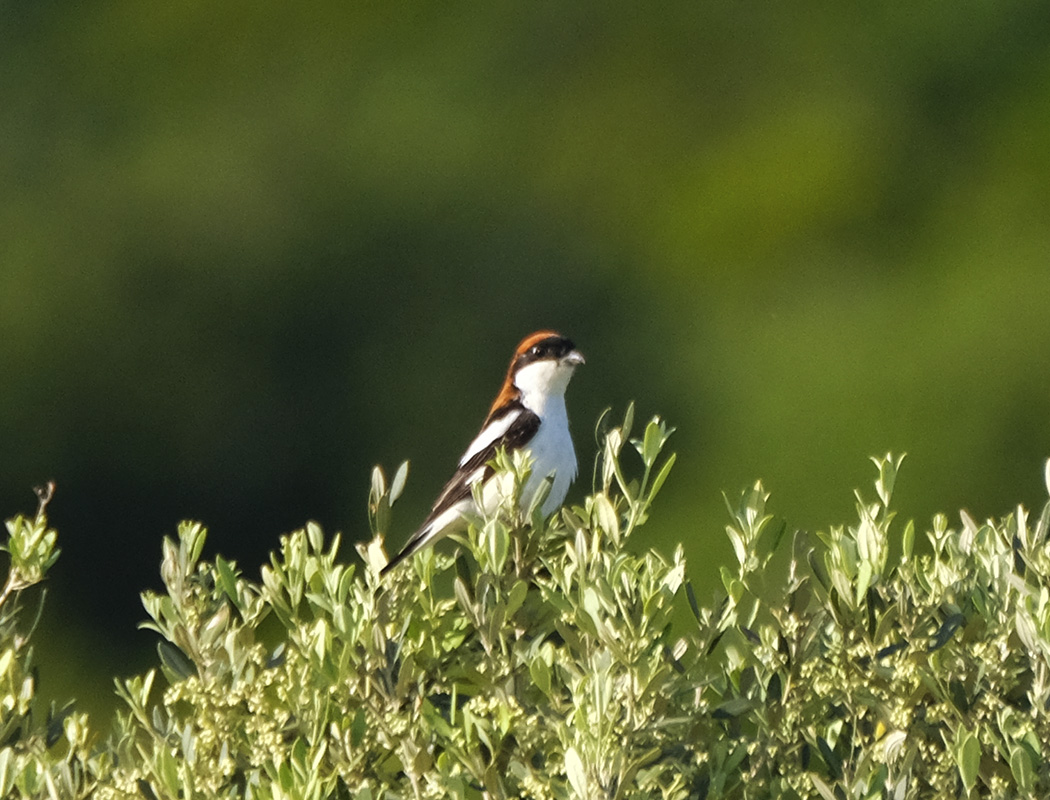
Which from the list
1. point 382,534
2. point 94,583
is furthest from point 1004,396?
point 382,534

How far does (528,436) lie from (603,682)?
11.8ft

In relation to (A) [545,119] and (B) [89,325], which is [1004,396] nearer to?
(A) [545,119]

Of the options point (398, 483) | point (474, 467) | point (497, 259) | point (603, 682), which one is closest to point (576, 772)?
point (603, 682)

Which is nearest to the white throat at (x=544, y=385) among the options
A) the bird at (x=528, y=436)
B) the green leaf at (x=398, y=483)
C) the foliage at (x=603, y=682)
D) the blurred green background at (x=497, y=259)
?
the bird at (x=528, y=436)

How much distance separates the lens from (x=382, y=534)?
288cm

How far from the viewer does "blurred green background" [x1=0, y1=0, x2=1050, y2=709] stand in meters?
14.8

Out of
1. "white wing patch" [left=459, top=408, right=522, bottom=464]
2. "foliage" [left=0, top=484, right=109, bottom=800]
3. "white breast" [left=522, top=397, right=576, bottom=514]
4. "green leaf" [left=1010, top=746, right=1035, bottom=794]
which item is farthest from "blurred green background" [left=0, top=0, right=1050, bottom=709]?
"green leaf" [left=1010, top=746, right=1035, bottom=794]

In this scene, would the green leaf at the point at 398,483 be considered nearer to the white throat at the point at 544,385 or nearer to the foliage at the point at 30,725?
the foliage at the point at 30,725

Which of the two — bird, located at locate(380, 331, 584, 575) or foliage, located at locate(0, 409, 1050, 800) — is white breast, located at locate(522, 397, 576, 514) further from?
foliage, located at locate(0, 409, 1050, 800)

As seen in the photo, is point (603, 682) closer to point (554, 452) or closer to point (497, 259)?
point (554, 452)

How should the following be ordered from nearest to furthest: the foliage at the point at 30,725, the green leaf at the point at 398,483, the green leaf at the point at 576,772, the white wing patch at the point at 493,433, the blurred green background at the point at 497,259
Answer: the green leaf at the point at 576,772
the foliage at the point at 30,725
the green leaf at the point at 398,483
the white wing patch at the point at 493,433
the blurred green background at the point at 497,259

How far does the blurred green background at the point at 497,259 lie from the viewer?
48.5ft

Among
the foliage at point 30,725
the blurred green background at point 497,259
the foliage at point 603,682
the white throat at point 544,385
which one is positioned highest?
the foliage at point 603,682

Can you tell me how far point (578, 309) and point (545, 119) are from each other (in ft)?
13.6
